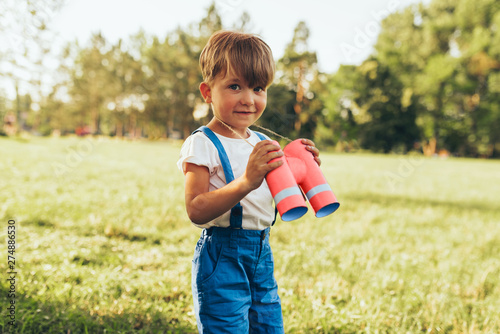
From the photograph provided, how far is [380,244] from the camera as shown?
4398 mm

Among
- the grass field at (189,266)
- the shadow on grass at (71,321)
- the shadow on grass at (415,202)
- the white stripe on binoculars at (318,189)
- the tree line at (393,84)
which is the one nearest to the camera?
the white stripe on binoculars at (318,189)

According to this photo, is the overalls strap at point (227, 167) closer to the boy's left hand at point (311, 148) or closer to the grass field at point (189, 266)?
the boy's left hand at point (311, 148)

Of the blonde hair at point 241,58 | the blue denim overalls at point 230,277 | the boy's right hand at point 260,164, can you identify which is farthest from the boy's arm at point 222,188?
the blonde hair at point 241,58

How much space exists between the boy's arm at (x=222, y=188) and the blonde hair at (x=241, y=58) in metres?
0.36

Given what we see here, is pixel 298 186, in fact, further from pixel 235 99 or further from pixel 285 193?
pixel 235 99

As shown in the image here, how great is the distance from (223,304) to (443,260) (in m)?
3.35

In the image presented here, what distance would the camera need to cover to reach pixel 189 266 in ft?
10.6

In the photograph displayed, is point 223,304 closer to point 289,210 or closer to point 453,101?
point 289,210

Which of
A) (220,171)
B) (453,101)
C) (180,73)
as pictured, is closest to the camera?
(220,171)

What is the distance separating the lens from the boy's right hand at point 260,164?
1271 mm

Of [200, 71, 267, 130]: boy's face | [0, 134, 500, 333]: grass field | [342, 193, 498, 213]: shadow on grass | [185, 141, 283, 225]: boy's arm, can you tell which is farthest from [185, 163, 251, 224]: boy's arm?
[342, 193, 498, 213]: shadow on grass

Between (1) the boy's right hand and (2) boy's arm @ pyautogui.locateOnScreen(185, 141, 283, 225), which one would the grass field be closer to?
(2) boy's arm @ pyautogui.locateOnScreen(185, 141, 283, 225)

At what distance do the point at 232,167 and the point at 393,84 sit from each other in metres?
46.4

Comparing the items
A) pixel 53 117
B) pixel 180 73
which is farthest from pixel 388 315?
pixel 53 117
